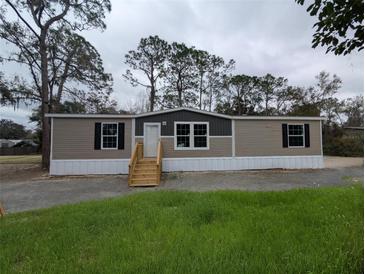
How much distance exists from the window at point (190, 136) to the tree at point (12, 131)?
187ft

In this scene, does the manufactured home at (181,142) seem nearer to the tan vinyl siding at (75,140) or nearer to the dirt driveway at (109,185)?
the tan vinyl siding at (75,140)

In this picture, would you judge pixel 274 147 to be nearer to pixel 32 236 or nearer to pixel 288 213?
pixel 288 213

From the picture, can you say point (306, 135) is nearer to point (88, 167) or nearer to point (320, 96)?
point (88, 167)

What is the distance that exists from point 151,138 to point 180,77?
1323 centimetres

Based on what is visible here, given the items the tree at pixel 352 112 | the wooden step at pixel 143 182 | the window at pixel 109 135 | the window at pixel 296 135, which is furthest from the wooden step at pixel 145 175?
the tree at pixel 352 112

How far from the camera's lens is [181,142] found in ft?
42.3

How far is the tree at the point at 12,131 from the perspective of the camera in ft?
182

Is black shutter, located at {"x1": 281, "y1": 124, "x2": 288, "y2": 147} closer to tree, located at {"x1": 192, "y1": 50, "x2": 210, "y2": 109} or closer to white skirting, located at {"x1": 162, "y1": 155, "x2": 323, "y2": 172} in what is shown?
white skirting, located at {"x1": 162, "y1": 155, "x2": 323, "y2": 172}

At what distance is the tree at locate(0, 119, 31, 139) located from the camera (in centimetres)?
5544

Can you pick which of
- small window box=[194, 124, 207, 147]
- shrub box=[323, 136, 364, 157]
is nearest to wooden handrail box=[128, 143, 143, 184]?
small window box=[194, 124, 207, 147]

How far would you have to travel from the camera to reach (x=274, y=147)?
13.4m

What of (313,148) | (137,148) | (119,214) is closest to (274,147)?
(313,148)

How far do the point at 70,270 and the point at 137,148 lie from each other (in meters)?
9.11

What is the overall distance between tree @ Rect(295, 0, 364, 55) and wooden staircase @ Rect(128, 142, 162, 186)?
8435 millimetres
